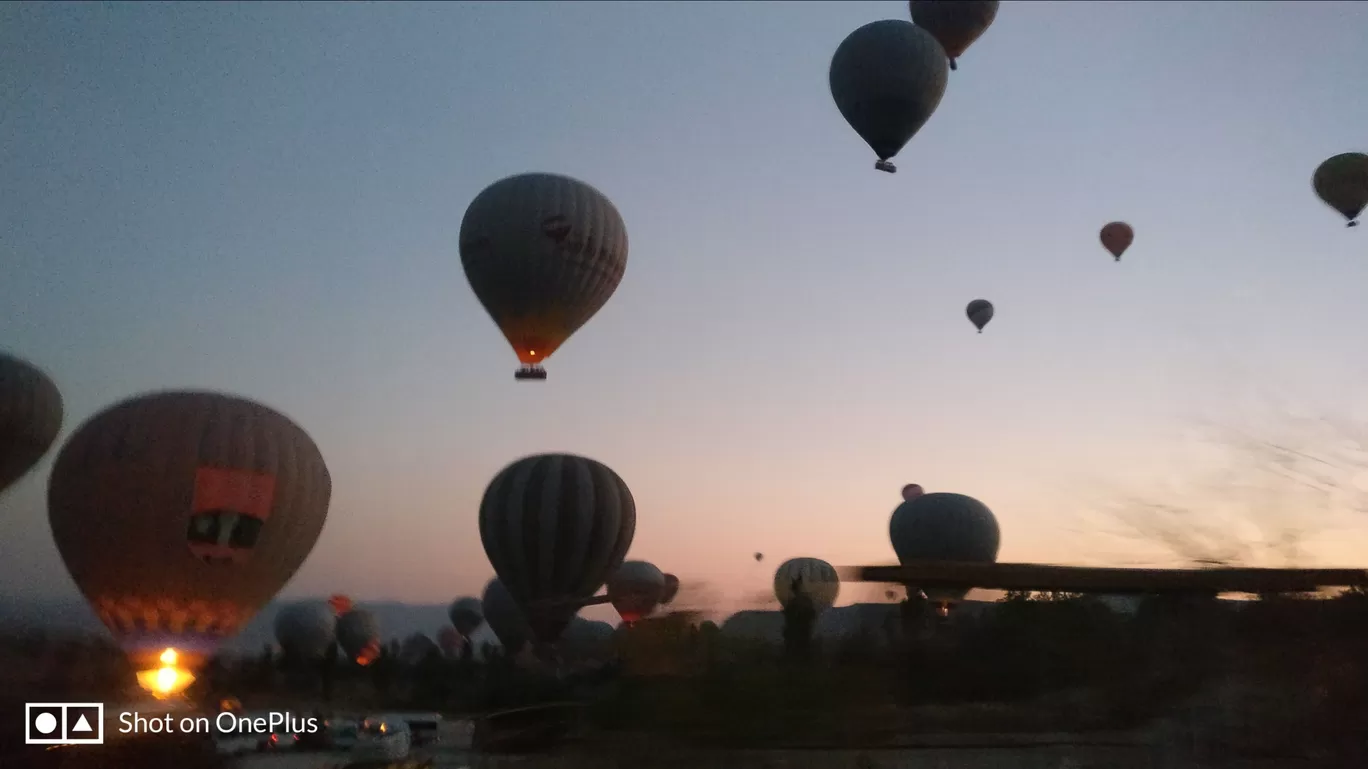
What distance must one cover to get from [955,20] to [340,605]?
5085cm

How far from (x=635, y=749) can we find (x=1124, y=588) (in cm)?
509

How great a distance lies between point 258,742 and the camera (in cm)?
1177

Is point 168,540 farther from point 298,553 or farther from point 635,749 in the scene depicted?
point 635,749

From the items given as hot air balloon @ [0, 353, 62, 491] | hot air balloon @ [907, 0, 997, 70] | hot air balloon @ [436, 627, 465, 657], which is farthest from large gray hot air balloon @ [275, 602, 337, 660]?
hot air balloon @ [907, 0, 997, 70]

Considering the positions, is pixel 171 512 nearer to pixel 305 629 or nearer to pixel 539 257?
pixel 539 257

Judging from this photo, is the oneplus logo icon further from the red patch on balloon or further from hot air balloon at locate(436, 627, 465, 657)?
hot air balloon at locate(436, 627, 465, 657)

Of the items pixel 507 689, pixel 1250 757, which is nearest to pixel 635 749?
pixel 1250 757

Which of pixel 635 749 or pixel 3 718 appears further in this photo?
pixel 3 718

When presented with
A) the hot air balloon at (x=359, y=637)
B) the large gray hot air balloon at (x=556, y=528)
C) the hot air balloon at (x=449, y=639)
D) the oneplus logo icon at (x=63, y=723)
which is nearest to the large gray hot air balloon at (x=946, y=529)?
the large gray hot air balloon at (x=556, y=528)

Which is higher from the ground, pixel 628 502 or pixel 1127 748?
pixel 628 502

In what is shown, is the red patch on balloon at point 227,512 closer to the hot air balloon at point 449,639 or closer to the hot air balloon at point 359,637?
the hot air balloon at point 359,637

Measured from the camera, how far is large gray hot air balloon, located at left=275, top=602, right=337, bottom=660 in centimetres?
5784

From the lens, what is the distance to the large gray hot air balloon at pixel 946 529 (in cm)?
4191

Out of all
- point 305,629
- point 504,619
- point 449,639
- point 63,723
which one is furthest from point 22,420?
point 449,639
